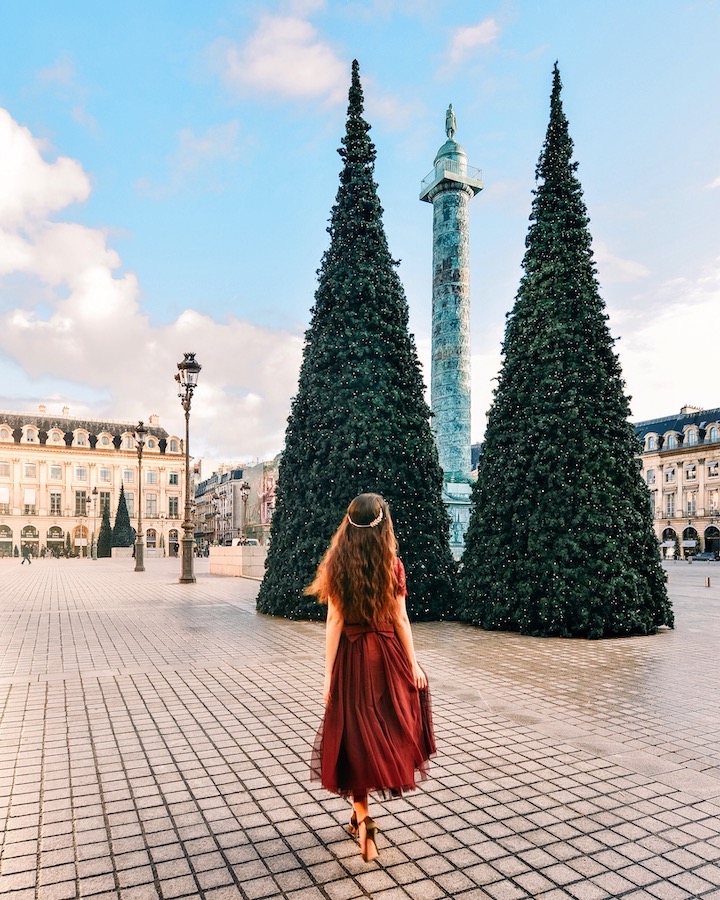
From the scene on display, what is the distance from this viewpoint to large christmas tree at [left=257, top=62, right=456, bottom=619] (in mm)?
12062

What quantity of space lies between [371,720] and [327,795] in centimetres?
129

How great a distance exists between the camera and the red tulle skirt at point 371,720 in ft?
11.7

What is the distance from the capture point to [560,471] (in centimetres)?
1091

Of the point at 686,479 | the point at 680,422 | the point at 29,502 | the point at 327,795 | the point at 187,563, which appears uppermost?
the point at 680,422

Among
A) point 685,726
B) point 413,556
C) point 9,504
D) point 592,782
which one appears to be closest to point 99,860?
point 592,782

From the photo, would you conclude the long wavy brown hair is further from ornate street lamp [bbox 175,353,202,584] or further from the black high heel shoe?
ornate street lamp [bbox 175,353,202,584]

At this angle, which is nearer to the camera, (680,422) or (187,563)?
(187,563)

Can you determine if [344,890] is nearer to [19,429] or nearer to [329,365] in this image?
[329,365]

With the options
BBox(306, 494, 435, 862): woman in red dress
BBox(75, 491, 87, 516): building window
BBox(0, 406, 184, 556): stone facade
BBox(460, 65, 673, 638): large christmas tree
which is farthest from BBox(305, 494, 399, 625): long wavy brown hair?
BBox(75, 491, 87, 516): building window

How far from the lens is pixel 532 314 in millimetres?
11828

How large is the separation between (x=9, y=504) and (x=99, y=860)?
89.4 metres

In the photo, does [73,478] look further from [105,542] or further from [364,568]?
[364,568]

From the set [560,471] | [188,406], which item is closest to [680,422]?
[188,406]

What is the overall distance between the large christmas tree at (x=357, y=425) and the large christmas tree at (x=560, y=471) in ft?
3.02
